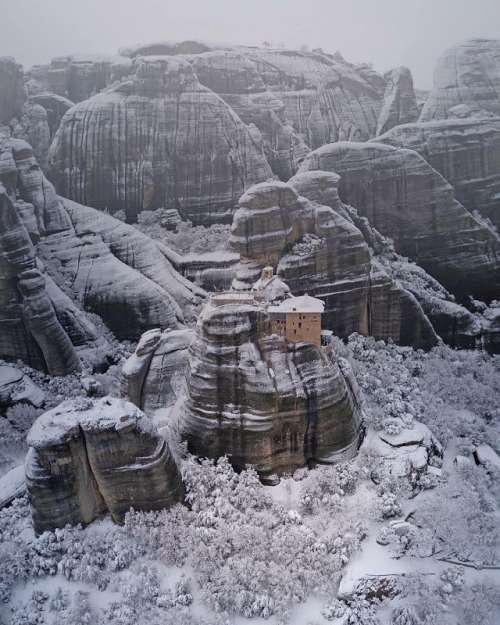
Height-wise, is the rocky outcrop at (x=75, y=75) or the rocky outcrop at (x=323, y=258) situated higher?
the rocky outcrop at (x=75, y=75)

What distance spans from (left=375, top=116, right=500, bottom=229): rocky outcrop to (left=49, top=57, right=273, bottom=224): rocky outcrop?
27.4ft

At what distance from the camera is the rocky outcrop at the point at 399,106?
1186 inches

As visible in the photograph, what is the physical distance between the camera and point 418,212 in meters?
24.8

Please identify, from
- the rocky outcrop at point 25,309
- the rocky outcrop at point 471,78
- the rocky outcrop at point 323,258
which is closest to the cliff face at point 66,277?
the rocky outcrop at point 25,309

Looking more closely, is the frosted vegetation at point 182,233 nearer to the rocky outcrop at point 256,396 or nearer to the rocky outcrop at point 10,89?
the rocky outcrop at point 10,89

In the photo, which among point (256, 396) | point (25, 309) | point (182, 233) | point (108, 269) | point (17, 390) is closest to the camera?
point (256, 396)

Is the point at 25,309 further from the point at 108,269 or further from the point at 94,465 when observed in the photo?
the point at 94,465

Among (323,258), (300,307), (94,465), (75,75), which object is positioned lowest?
(94,465)

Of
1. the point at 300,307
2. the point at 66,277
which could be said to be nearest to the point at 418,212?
the point at 300,307

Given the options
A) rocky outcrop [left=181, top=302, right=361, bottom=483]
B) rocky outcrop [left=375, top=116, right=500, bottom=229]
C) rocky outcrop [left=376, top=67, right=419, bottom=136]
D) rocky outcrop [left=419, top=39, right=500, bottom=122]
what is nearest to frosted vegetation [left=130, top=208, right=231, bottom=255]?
rocky outcrop [left=181, top=302, right=361, bottom=483]

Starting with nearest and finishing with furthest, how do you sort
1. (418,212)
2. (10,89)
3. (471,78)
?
(10,89) < (418,212) < (471,78)

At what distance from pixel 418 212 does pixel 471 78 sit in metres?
10.3

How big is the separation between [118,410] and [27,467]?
2568mm

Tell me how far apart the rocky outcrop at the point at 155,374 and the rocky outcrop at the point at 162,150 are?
9.57 metres
